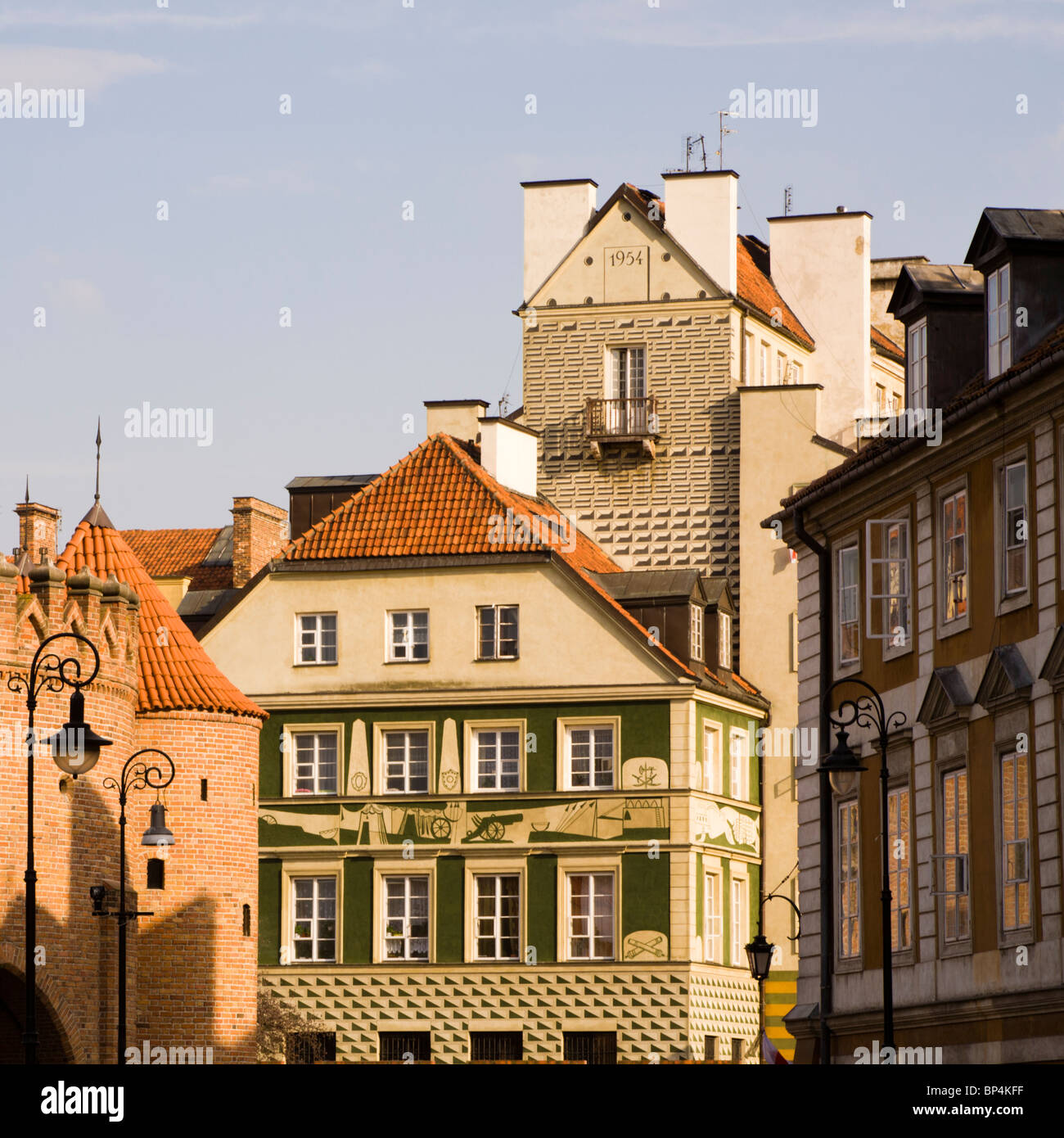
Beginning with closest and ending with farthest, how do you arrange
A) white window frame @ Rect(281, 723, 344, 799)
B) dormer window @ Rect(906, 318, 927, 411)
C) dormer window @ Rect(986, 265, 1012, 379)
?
dormer window @ Rect(986, 265, 1012, 379) → dormer window @ Rect(906, 318, 927, 411) → white window frame @ Rect(281, 723, 344, 799)

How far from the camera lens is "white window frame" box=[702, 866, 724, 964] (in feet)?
173

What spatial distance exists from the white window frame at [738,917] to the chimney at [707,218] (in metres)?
14.2

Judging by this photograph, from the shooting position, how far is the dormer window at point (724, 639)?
55812 millimetres

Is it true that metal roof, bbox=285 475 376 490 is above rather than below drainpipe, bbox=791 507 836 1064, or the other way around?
above

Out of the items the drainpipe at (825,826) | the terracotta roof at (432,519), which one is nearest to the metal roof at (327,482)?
the terracotta roof at (432,519)

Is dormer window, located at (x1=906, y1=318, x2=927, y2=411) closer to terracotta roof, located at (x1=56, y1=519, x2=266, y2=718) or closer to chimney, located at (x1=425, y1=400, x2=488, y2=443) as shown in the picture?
terracotta roof, located at (x1=56, y1=519, x2=266, y2=718)

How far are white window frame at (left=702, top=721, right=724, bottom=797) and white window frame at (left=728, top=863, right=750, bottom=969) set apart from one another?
1911mm

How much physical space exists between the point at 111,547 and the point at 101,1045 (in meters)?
10.9

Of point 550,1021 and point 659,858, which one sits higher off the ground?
point 659,858

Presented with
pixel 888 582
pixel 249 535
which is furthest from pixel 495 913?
pixel 888 582

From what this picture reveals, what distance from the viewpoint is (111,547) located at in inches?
1917

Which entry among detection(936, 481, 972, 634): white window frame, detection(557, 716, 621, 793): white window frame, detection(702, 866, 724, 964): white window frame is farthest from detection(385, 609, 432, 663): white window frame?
detection(936, 481, 972, 634): white window frame
